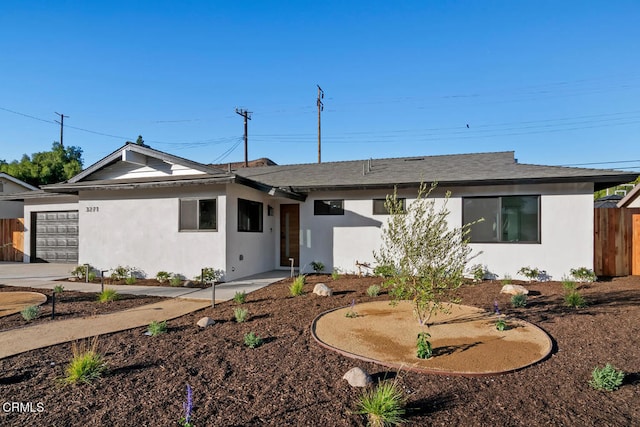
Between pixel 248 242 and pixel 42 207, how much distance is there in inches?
431

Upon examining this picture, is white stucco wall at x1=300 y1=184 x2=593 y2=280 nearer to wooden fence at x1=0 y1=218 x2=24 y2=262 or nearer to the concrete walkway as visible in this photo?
the concrete walkway

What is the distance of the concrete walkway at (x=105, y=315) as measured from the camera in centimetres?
476

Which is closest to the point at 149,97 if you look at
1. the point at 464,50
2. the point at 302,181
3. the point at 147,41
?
the point at 147,41

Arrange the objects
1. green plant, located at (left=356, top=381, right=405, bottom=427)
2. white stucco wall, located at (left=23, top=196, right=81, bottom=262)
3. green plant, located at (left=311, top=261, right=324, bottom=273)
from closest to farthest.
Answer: green plant, located at (left=356, top=381, right=405, bottom=427) → green plant, located at (left=311, top=261, right=324, bottom=273) → white stucco wall, located at (left=23, top=196, right=81, bottom=262)

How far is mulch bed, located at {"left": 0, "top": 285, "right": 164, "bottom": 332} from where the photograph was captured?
576 cm

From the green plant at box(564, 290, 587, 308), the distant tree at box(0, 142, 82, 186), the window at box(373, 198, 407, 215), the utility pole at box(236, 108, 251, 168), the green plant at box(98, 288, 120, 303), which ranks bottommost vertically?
the green plant at box(98, 288, 120, 303)

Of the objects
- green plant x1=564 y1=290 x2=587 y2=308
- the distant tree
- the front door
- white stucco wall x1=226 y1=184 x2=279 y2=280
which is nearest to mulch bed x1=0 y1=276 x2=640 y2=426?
green plant x1=564 y1=290 x2=587 y2=308

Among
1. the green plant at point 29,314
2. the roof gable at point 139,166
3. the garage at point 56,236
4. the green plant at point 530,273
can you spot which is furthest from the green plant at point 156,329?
the garage at point 56,236

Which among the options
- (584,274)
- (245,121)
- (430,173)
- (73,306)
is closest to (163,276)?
(73,306)

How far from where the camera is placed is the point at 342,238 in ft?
35.1

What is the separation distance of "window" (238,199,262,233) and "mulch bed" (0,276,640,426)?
5.06m

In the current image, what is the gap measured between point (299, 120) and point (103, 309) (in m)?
22.3

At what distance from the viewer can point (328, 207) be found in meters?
11.0

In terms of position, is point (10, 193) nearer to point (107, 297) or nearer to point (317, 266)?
point (107, 297)
